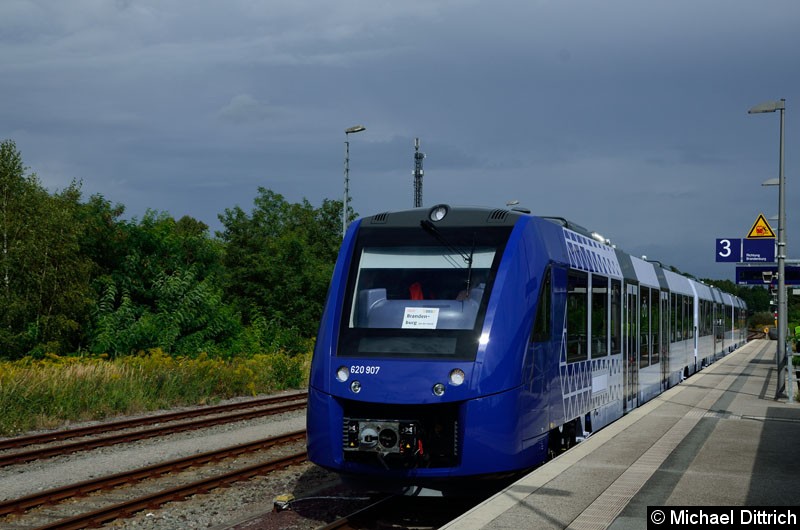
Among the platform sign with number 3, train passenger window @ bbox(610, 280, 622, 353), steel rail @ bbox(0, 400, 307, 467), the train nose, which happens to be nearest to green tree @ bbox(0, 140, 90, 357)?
steel rail @ bbox(0, 400, 307, 467)

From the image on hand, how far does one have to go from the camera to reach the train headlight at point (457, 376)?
26.1 ft

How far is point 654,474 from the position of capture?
28.2 feet

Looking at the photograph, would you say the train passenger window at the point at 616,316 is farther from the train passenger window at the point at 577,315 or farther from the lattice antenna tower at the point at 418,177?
the lattice antenna tower at the point at 418,177

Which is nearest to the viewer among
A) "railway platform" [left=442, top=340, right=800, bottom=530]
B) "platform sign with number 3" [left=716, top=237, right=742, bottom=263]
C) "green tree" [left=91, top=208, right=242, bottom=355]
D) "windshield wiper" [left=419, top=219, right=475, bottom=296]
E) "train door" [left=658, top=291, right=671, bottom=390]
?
"railway platform" [left=442, top=340, right=800, bottom=530]

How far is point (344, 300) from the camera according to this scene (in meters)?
8.92

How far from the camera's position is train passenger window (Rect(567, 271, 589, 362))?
1027cm

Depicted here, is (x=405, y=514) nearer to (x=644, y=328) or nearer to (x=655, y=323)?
(x=644, y=328)

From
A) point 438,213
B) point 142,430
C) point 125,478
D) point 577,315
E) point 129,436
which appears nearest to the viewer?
point 438,213

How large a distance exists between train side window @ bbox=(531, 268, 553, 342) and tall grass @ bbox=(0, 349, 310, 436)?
1019cm

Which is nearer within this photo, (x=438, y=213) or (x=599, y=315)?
(x=438, y=213)

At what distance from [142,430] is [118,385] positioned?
3.72 meters

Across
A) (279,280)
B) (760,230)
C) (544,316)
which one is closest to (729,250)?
(760,230)

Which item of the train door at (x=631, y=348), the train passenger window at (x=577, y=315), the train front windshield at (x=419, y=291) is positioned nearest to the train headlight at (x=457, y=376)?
the train front windshield at (x=419, y=291)

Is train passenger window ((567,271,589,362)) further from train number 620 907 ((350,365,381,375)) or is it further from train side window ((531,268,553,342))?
train number 620 907 ((350,365,381,375))
